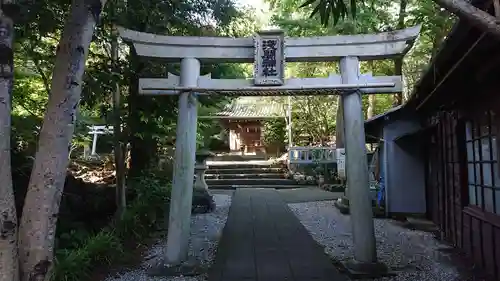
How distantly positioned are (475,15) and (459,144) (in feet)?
16.3

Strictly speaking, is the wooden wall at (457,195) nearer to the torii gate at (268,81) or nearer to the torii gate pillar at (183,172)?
the torii gate at (268,81)

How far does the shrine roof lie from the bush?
15.8 m

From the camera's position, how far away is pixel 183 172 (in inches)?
220

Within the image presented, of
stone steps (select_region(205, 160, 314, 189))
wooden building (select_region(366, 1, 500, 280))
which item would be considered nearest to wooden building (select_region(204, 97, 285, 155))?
stone steps (select_region(205, 160, 314, 189))

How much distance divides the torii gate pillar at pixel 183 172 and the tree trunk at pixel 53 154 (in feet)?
8.44

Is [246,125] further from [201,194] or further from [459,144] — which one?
[459,144]

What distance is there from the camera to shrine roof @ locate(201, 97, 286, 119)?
2571 centimetres

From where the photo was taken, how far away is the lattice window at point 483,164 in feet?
16.8

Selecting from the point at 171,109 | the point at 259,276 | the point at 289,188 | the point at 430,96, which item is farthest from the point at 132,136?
the point at 289,188

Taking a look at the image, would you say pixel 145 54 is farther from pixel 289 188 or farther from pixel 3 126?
pixel 289 188

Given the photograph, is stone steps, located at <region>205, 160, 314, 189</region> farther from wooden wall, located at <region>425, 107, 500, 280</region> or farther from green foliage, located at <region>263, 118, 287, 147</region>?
Answer: wooden wall, located at <region>425, 107, 500, 280</region>

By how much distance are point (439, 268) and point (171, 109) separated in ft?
18.1

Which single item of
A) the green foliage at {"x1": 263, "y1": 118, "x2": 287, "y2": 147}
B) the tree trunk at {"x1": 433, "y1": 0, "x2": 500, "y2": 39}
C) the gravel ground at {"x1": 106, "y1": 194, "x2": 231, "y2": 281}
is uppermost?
the green foliage at {"x1": 263, "y1": 118, "x2": 287, "y2": 147}

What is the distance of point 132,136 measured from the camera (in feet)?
A: 27.1
